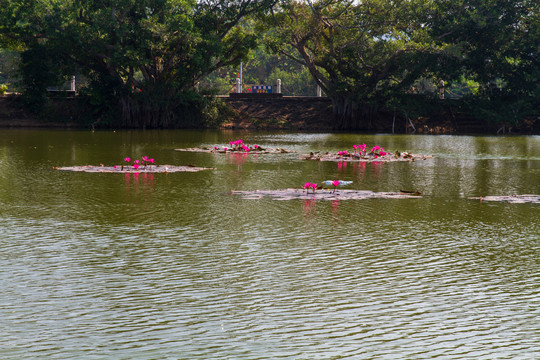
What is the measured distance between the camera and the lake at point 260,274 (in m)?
5.53

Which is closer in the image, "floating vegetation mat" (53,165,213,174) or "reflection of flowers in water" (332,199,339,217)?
"reflection of flowers in water" (332,199,339,217)

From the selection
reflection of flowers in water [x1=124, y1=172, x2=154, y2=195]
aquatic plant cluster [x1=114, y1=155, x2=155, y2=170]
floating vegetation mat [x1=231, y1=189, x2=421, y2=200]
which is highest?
aquatic plant cluster [x1=114, y1=155, x2=155, y2=170]

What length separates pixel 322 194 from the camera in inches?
525

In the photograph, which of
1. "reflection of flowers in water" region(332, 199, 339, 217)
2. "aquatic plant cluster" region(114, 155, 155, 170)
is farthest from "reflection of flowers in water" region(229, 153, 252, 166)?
"reflection of flowers in water" region(332, 199, 339, 217)

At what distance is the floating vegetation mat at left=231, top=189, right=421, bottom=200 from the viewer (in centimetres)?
1296

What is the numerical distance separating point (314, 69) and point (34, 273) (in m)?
41.2

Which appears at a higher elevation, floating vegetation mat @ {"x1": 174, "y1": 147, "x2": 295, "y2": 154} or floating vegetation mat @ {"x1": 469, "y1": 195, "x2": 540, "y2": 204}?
floating vegetation mat @ {"x1": 174, "y1": 147, "x2": 295, "y2": 154}

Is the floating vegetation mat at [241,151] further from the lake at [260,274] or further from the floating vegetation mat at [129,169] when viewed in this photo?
the lake at [260,274]

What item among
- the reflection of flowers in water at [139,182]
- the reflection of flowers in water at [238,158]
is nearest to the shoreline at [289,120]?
the reflection of flowers in water at [238,158]

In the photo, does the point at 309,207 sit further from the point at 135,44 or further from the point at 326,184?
the point at 135,44

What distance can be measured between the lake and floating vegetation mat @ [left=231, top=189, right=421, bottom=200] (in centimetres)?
45

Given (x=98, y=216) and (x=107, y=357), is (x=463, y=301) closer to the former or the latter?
(x=107, y=357)

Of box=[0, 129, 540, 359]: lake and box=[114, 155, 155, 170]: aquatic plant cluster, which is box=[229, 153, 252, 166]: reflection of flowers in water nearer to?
box=[114, 155, 155, 170]: aquatic plant cluster

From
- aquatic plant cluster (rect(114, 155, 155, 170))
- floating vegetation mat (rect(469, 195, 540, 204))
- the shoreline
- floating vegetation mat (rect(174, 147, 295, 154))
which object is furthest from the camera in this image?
the shoreline
